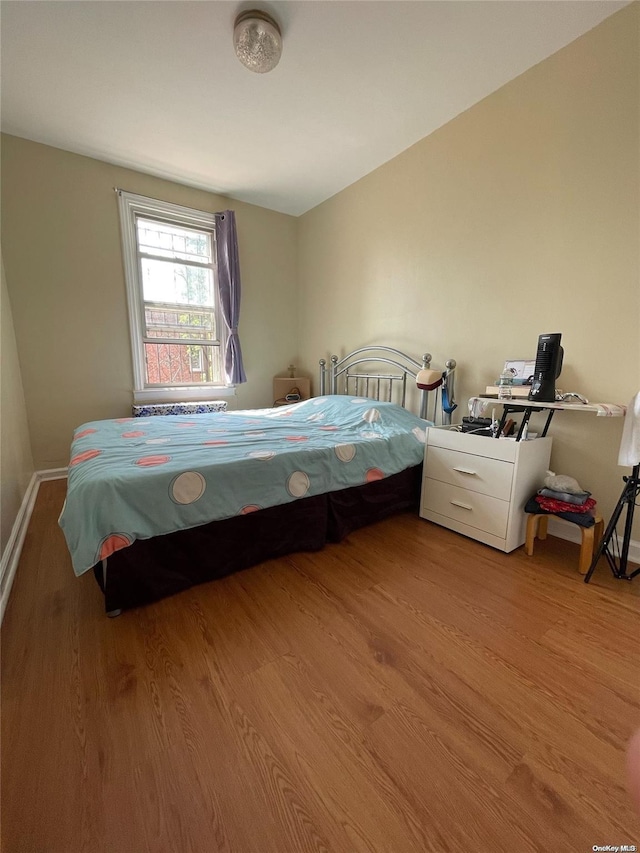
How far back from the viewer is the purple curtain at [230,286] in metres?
3.42

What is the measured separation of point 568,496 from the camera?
1.69m

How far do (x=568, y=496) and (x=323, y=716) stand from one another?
1.50 metres

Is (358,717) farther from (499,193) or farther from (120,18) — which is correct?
(120,18)

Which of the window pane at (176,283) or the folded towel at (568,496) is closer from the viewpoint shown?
the folded towel at (568,496)

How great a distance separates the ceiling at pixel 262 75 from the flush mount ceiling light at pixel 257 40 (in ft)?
0.14

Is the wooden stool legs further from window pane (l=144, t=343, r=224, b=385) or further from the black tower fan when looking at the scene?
window pane (l=144, t=343, r=224, b=385)

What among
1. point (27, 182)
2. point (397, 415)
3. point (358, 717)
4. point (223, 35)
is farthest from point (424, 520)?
point (27, 182)

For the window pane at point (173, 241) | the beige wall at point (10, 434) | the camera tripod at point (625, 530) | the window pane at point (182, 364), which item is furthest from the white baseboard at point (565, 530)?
the window pane at point (173, 241)

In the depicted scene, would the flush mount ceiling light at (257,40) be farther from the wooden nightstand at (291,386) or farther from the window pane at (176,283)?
the wooden nightstand at (291,386)

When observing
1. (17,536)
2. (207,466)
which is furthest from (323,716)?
(17,536)

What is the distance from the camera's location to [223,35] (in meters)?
1.77

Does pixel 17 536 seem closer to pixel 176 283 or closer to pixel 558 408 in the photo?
pixel 176 283

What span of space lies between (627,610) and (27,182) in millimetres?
4596

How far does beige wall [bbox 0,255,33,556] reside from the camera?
177 centimetres
